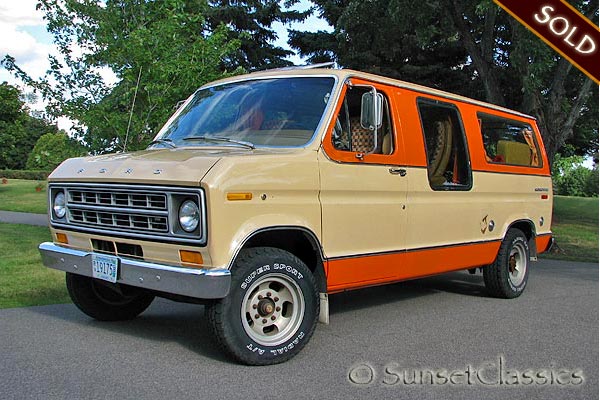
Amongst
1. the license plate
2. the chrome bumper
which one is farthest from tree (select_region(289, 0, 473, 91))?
the chrome bumper

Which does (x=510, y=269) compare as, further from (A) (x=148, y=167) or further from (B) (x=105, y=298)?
(A) (x=148, y=167)

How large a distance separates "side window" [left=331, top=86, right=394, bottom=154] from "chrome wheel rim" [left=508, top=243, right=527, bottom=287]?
2.83 meters

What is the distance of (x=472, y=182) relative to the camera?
695 centimetres

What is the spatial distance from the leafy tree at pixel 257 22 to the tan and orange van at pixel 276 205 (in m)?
17.8

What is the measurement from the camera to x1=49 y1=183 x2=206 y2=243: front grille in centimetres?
450

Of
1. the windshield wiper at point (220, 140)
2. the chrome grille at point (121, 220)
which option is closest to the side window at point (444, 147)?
the windshield wiper at point (220, 140)

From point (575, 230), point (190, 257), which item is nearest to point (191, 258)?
point (190, 257)

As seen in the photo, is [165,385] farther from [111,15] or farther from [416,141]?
[111,15]

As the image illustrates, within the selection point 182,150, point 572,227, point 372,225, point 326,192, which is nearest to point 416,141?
point 372,225

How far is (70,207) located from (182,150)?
108 centimetres

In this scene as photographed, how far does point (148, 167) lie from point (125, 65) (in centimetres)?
630

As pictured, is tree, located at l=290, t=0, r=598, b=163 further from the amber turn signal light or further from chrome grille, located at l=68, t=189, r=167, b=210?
the amber turn signal light

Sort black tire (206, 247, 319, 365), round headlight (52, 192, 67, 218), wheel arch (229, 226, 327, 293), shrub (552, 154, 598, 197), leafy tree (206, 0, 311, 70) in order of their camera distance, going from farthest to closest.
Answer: shrub (552, 154, 598, 197), leafy tree (206, 0, 311, 70), round headlight (52, 192, 67, 218), wheel arch (229, 226, 327, 293), black tire (206, 247, 319, 365)

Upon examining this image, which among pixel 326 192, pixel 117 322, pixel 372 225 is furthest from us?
pixel 117 322
